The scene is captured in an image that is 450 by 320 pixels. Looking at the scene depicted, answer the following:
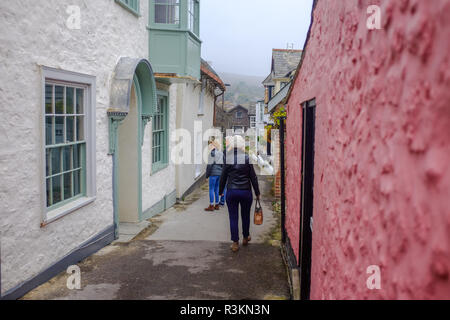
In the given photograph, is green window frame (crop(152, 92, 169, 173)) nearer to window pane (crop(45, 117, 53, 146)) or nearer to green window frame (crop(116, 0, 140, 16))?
green window frame (crop(116, 0, 140, 16))

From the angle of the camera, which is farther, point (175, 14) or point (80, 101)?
point (175, 14)

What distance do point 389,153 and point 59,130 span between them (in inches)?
185

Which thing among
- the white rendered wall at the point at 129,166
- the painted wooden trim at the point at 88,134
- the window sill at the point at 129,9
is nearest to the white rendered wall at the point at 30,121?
→ the painted wooden trim at the point at 88,134

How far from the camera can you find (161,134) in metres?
10.3

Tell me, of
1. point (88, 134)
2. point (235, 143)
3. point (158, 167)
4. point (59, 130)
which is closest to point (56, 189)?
point (59, 130)

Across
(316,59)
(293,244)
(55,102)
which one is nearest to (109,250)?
(55,102)

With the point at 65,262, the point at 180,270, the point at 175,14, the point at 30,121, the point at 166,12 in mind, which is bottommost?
the point at 180,270

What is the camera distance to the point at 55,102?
520 centimetres

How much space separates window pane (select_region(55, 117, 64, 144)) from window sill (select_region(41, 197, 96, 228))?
0.84 meters

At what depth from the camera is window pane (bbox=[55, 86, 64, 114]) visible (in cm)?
524

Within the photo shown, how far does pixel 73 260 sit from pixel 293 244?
2.87 metres

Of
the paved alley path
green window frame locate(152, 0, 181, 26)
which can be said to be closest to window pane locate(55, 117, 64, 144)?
the paved alley path

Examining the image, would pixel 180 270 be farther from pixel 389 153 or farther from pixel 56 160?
pixel 389 153

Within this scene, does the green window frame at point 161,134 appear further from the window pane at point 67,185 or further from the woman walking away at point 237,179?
the window pane at point 67,185
